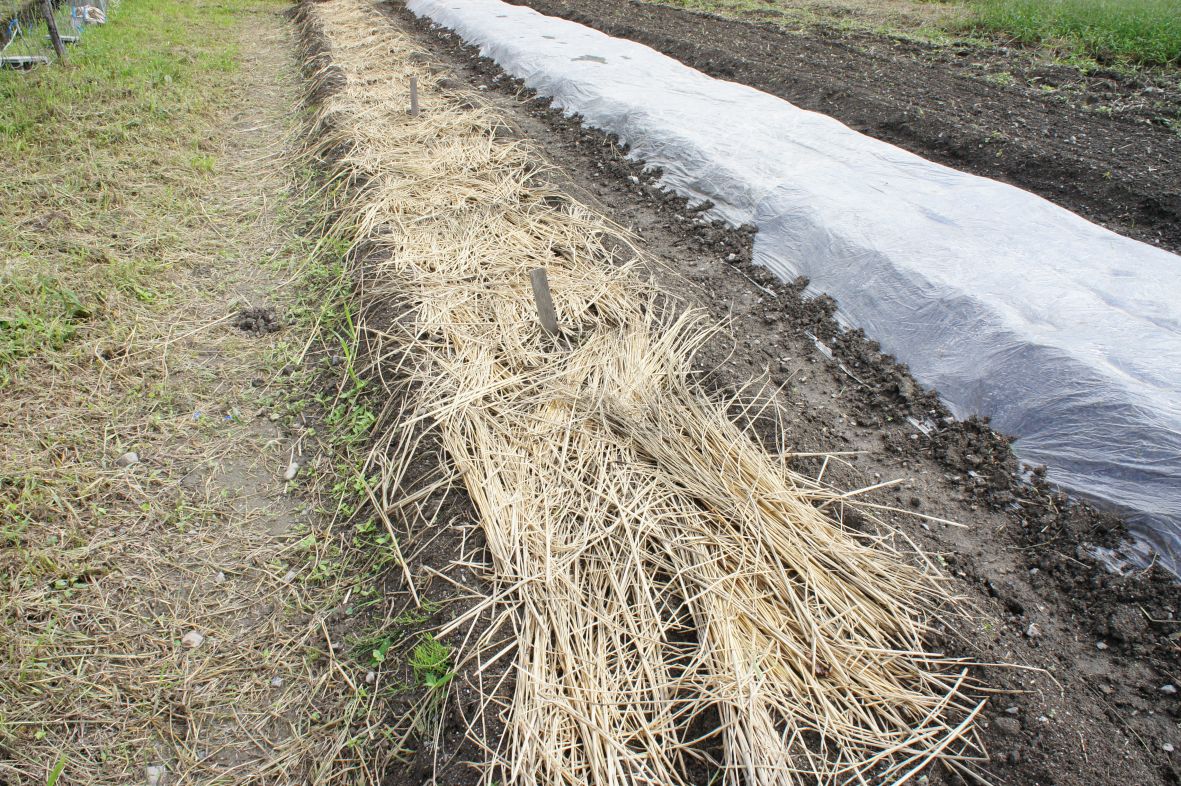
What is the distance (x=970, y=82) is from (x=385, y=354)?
5833 millimetres

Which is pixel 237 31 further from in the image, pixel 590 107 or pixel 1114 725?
pixel 1114 725

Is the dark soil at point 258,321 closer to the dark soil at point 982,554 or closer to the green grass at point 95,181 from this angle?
the green grass at point 95,181

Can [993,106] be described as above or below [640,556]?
above

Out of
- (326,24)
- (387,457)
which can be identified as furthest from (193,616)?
(326,24)

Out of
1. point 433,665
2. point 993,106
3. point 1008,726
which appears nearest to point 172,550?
point 433,665

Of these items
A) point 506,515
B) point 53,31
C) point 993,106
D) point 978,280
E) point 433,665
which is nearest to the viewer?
point 433,665

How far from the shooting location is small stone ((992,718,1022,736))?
4.81 ft

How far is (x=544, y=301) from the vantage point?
2.51m

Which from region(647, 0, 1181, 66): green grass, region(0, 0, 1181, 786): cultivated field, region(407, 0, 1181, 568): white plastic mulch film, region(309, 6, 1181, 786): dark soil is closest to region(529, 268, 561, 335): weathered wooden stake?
region(0, 0, 1181, 786): cultivated field

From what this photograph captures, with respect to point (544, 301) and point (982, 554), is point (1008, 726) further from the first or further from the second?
point (544, 301)

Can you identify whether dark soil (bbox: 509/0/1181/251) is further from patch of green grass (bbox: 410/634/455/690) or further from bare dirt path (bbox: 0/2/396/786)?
bare dirt path (bbox: 0/2/396/786)

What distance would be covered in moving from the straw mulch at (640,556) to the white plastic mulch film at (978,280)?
71 cm

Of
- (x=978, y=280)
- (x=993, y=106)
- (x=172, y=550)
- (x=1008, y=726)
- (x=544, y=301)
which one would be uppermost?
(x=993, y=106)

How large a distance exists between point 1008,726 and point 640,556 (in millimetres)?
969
